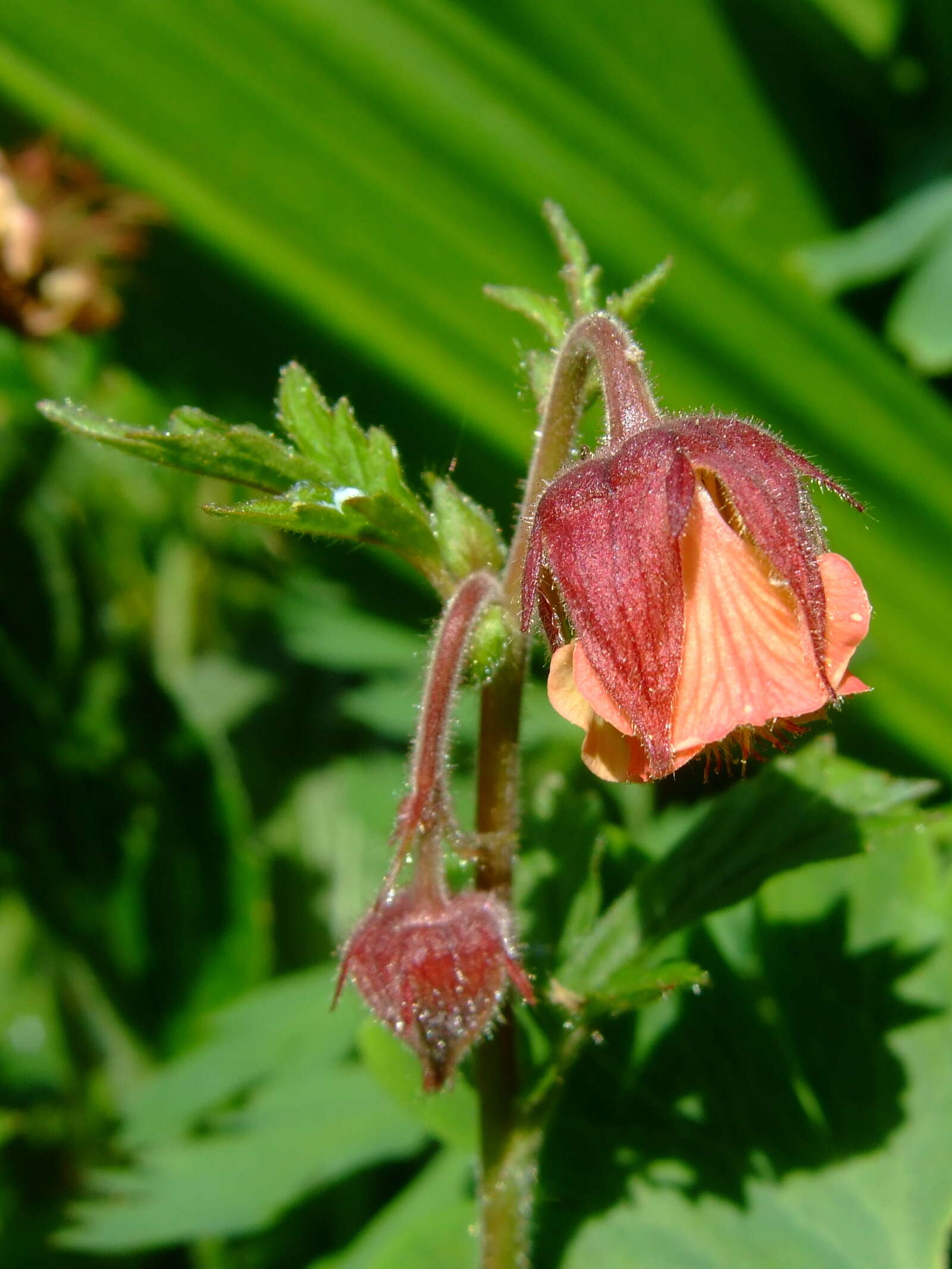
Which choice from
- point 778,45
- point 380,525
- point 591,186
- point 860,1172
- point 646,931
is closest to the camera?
point 380,525

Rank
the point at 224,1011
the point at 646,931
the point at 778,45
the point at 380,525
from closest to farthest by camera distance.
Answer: the point at 380,525
the point at 646,931
the point at 224,1011
the point at 778,45

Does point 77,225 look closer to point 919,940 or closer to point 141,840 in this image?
point 141,840

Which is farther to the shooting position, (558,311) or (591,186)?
(591,186)

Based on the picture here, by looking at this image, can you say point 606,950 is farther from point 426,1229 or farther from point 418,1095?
point 426,1229

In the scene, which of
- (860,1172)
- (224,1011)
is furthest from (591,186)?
(860,1172)

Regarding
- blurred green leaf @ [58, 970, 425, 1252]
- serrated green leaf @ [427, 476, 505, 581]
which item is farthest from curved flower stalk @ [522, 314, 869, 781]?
blurred green leaf @ [58, 970, 425, 1252]

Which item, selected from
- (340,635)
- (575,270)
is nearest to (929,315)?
(340,635)

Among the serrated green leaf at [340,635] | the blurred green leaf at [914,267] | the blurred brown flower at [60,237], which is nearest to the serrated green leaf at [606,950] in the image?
the serrated green leaf at [340,635]
